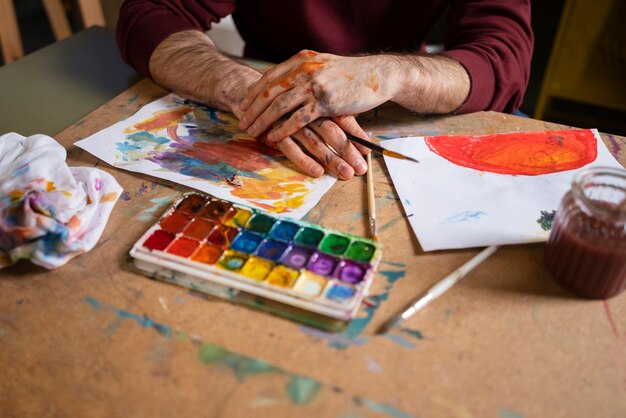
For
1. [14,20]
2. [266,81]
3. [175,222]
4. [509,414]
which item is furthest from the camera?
[14,20]

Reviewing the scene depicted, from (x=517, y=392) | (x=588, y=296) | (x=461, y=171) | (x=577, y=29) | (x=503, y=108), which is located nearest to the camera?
(x=517, y=392)

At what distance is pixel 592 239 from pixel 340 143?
1.45 ft

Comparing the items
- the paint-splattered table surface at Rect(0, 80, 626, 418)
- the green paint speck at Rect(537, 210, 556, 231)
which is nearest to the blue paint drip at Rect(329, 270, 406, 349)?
the paint-splattered table surface at Rect(0, 80, 626, 418)

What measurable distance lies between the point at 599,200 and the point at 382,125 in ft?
1.49

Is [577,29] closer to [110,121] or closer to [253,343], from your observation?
[110,121]

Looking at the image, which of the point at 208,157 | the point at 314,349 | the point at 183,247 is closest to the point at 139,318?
the point at 183,247

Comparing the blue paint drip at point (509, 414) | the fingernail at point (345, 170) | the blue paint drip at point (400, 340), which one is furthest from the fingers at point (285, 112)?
the blue paint drip at point (509, 414)

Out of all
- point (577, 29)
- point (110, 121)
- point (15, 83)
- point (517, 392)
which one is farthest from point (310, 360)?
point (577, 29)

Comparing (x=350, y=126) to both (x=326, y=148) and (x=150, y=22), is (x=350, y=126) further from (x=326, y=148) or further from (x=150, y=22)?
(x=150, y=22)

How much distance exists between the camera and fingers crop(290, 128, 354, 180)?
0.92 meters

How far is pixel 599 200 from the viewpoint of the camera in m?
0.73

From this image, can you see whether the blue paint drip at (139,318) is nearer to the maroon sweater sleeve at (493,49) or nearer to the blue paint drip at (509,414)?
the blue paint drip at (509,414)

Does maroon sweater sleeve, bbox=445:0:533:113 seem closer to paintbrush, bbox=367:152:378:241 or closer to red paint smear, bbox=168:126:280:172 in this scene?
paintbrush, bbox=367:152:378:241

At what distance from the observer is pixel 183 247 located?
0.73m
